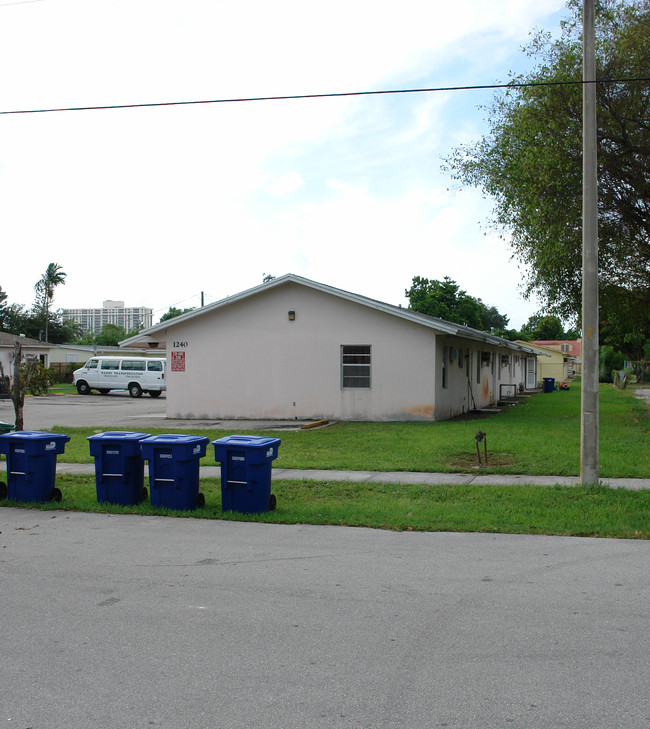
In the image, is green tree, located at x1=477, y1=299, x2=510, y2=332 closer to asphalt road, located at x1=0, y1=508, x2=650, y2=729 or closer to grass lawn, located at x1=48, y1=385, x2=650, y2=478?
grass lawn, located at x1=48, y1=385, x2=650, y2=478

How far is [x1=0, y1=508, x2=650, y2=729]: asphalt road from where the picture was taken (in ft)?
12.2

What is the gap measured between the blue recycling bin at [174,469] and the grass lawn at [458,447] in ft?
12.1

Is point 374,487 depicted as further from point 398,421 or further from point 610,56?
point 610,56

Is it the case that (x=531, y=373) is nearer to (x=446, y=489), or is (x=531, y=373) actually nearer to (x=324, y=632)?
(x=446, y=489)

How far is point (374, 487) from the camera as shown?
1062cm

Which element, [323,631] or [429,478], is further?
[429,478]

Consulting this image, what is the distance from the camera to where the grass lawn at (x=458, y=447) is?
12273mm

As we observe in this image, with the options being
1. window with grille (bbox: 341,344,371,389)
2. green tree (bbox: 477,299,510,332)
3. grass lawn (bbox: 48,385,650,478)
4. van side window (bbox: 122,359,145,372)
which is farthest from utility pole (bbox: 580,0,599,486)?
green tree (bbox: 477,299,510,332)

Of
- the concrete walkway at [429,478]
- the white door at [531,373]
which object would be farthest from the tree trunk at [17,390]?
the white door at [531,373]

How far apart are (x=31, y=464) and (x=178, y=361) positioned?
44.0 ft

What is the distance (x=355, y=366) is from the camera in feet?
70.1

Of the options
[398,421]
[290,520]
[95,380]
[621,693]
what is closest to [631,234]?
[398,421]

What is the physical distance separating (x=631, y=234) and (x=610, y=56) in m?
4.66

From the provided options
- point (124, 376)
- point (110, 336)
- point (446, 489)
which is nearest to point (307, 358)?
point (446, 489)
